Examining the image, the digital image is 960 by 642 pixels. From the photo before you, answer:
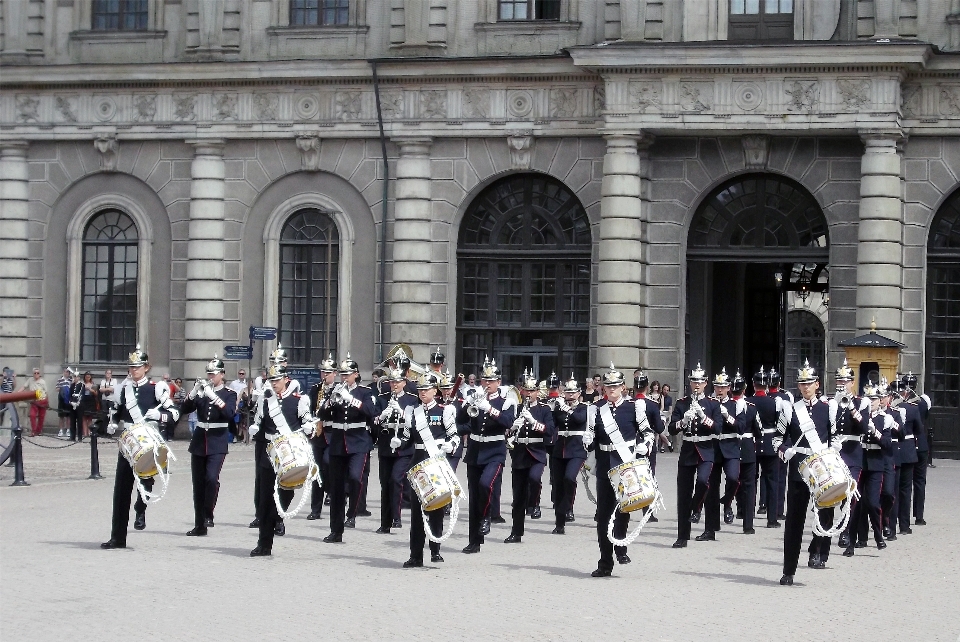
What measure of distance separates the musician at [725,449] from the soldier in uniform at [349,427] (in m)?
3.92

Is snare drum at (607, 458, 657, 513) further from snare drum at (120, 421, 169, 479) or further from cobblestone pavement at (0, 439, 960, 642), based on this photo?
snare drum at (120, 421, 169, 479)

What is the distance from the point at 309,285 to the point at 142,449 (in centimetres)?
1903

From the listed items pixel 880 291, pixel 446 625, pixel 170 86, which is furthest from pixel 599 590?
pixel 170 86

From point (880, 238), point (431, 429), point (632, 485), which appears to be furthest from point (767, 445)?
point (880, 238)

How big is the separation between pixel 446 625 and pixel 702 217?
76.2ft

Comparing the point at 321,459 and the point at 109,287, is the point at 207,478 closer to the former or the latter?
the point at 321,459

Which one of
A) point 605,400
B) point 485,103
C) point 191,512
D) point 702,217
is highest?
point 485,103

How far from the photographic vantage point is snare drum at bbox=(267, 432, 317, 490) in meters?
16.9

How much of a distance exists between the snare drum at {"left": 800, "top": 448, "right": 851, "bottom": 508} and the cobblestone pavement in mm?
755

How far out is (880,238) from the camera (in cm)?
3294

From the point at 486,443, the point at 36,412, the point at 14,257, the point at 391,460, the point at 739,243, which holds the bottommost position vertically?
the point at 36,412

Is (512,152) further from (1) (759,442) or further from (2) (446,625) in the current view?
(2) (446,625)

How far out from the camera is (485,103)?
34.9 m

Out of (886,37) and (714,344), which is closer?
(886,37)
